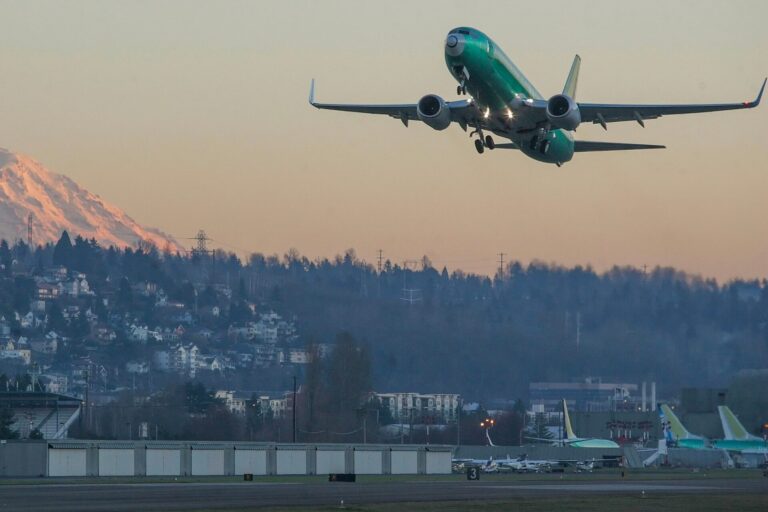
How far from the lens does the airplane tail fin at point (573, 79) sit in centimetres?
9000

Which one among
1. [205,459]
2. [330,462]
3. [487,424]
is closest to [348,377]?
[487,424]

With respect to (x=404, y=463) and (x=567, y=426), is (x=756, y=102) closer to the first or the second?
(x=404, y=463)

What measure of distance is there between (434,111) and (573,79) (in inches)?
840

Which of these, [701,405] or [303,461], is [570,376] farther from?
[303,461]

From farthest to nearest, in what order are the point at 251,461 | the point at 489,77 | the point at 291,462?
the point at 291,462 → the point at 251,461 → the point at 489,77

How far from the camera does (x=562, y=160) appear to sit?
7956 cm

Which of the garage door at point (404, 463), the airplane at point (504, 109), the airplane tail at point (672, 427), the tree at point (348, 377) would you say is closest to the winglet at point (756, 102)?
the airplane at point (504, 109)

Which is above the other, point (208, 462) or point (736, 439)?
point (208, 462)

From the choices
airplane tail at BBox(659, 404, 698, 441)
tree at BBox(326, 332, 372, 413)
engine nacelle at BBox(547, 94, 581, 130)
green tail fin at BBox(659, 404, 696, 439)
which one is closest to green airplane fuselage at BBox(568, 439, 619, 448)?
airplane tail at BBox(659, 404, 698, 441)

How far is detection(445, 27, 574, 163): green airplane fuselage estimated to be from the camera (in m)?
68.1

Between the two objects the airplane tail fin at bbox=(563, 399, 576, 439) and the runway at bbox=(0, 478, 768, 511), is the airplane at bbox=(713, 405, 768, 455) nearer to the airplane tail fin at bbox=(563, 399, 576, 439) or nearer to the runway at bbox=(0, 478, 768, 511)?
the airplane tail fin at bbox=(563, 399, 576, 439)

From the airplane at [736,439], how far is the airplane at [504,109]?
2178 inches

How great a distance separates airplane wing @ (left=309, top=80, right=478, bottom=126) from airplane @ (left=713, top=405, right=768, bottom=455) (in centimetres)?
6169

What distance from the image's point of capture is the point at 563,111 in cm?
7131
